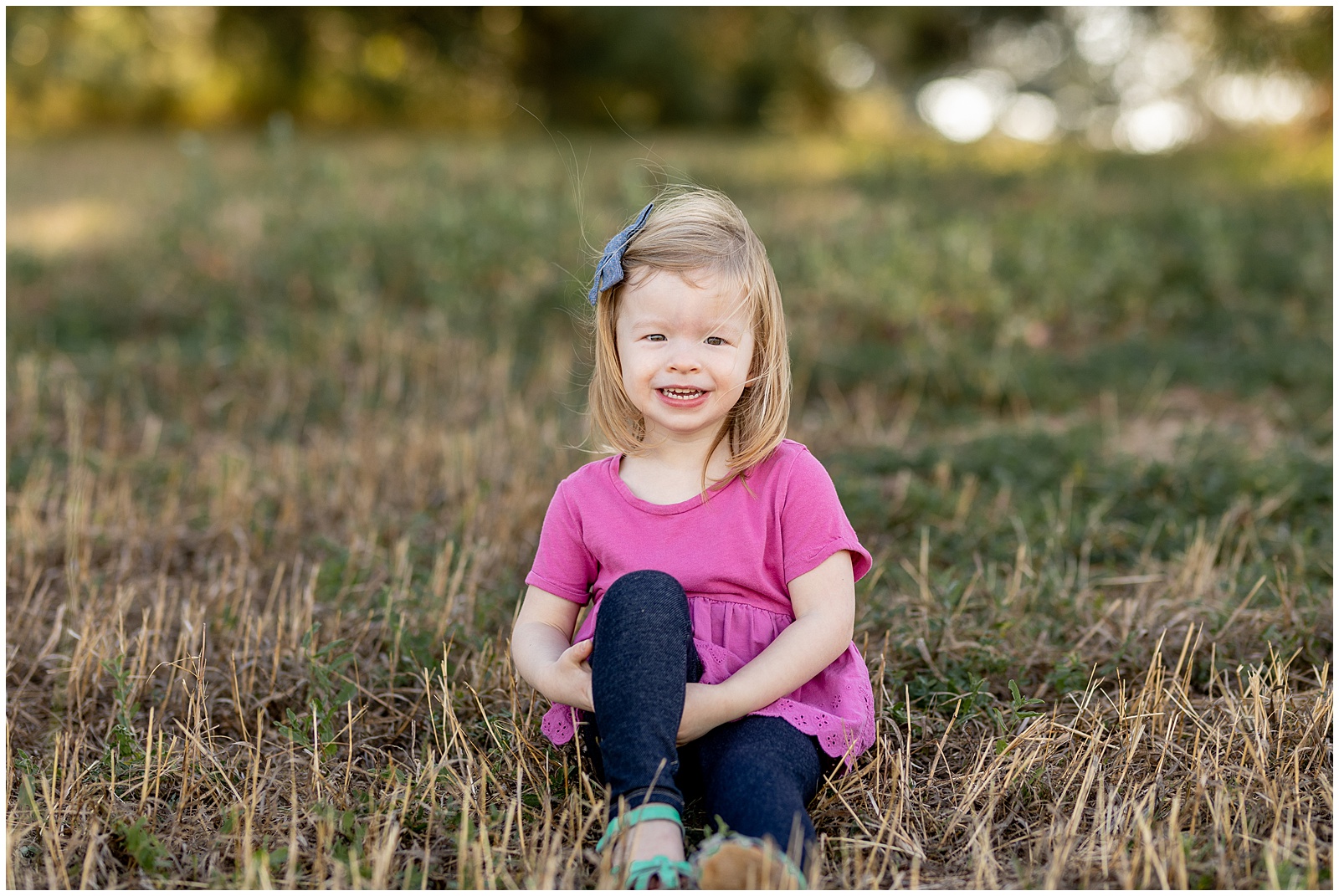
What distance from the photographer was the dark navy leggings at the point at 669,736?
2.10m

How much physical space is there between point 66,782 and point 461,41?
20.2 meters

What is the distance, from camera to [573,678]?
7.45 feet

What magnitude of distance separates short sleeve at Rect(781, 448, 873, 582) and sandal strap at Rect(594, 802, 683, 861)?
0.56 meters

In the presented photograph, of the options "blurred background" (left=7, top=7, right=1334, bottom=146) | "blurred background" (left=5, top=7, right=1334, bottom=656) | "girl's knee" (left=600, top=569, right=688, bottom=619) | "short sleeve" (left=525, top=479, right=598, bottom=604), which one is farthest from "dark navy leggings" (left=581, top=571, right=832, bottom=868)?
"blurred background" (left=7, top=7, right=1334, bottom=146)

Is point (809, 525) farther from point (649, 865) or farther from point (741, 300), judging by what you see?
point (649, 865)

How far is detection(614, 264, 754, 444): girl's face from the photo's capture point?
233 centimetres

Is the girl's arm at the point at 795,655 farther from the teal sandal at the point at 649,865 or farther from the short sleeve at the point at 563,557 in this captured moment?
the short sleeve at the point at 563,557

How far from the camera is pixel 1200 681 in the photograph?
9.87 feet

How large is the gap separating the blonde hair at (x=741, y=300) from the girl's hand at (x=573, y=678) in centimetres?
45

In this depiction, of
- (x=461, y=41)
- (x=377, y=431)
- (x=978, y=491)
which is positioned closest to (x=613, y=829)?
(x=978, y=491)

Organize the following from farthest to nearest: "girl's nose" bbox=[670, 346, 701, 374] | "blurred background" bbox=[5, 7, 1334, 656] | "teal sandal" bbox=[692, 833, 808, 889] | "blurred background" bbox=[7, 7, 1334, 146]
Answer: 1. "blurred background" bbox=[7, 7, 1334, 146]
2. "blurred background" bbox=[5, 7, 1334, 656]
3. "girl's nose" bbox=[670, 346, 701, 374]
4. "teal sandal" bbox=[692, 833, 808, 889]

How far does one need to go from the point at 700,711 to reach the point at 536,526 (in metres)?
1.98

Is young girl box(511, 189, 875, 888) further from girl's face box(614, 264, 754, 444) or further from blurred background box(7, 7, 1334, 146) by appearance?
blurred background box(7, 7, 1334, 146)

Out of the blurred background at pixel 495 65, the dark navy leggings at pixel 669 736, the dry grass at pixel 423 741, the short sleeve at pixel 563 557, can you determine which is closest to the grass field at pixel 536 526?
the dry grass at pixel 423 741
